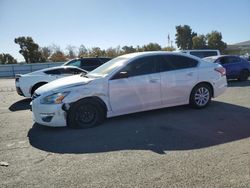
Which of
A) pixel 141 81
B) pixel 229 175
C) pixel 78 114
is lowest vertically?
pixel 229 175

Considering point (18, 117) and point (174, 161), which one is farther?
point (18, 117)

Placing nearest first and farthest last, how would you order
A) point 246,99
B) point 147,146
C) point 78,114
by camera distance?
1. point 147,146
2. point 78,114
3. point 246,99

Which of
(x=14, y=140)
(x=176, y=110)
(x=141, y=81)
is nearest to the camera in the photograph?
(x=14, y=140)

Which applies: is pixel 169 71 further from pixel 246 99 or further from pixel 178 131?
pixel 246 99

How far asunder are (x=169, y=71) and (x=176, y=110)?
1154 mm

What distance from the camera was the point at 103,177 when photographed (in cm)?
352

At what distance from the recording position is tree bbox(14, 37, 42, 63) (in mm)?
52000

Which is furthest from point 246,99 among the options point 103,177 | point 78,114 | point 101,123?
point 103,177

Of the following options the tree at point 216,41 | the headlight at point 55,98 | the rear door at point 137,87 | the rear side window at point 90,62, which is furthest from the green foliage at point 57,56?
the headlight at point 55,98

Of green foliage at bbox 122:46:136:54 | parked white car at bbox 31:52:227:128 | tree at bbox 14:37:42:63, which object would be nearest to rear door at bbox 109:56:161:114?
parked white car at bbox 31:52:227:128

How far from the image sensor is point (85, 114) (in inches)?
231

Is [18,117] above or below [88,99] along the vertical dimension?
below

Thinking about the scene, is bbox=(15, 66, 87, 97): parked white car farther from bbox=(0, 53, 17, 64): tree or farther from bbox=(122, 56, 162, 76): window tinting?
bbox=(0, 53, 17, 64): tree

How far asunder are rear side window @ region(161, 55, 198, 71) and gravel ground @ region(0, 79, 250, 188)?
1236 mm
